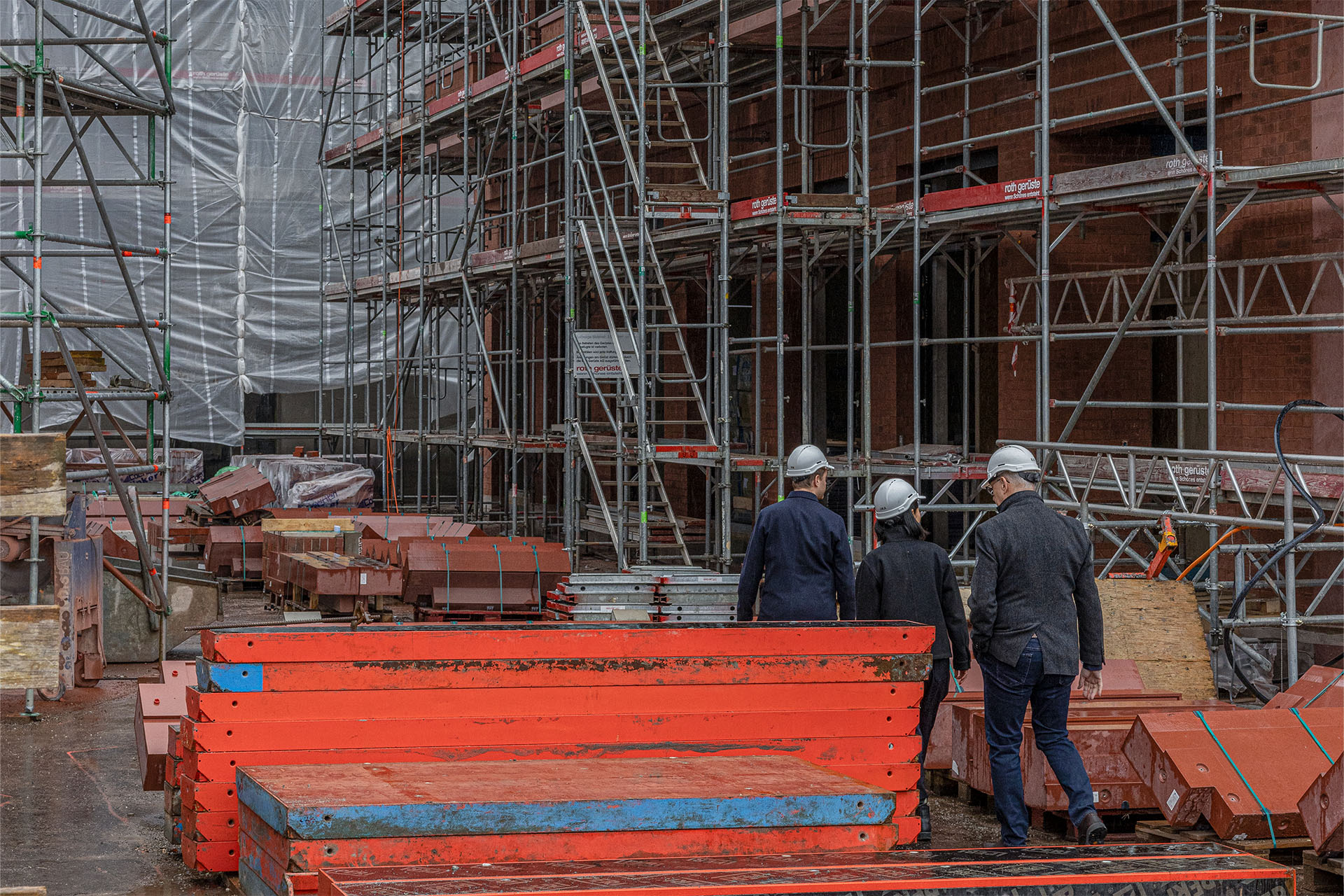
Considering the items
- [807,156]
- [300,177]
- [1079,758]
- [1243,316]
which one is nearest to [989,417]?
[807,156]

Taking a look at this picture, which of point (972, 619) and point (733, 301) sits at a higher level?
point (733, 301)

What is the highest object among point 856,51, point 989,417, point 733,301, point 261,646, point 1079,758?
point 856,51

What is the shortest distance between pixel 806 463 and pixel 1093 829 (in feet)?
7.60

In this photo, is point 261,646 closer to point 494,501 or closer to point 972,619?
point 972,619

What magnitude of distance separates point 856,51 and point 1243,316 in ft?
20.3

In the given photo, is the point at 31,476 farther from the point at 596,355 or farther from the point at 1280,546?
the point at 596,355

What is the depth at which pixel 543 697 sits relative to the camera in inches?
256

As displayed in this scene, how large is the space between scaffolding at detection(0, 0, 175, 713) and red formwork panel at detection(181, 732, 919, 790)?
3.10 m

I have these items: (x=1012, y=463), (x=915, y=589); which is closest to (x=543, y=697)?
(x=915, y=589)

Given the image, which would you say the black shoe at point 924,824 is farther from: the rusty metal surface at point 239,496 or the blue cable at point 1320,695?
the rusty metal surface at point 239,496

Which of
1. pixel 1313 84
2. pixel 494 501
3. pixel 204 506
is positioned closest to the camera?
pixel 1313 84

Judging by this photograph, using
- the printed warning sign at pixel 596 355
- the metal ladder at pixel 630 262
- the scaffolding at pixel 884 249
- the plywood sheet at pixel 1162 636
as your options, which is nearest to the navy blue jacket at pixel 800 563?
the plywood sheet at pixel 1162 636

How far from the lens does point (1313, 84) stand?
1081 centimetres

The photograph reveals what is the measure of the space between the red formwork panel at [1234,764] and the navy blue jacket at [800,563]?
163cm
